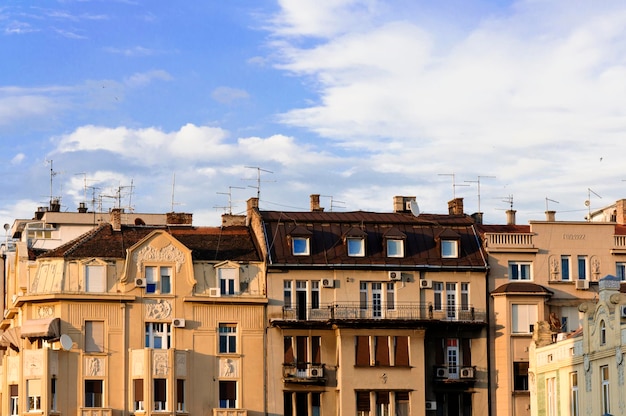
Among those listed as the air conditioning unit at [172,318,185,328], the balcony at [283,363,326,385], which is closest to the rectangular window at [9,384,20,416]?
the air conditioning unit at [172,318,185,328]

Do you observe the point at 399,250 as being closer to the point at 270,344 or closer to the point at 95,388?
the point at 270,344

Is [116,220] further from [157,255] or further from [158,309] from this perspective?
[158,309]

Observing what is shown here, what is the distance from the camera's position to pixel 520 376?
301 ft

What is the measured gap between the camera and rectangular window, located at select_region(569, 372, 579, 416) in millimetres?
76750

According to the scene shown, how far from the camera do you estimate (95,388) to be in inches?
3484

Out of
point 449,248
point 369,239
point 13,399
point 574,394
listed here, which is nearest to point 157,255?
point 13,399

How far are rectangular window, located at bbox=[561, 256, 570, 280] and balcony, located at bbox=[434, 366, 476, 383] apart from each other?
737 cm

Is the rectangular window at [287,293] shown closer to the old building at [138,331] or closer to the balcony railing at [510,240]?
the old building at [138,331]

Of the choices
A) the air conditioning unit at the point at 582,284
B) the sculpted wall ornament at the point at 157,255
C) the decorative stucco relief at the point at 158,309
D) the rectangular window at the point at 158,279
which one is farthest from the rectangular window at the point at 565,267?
the decorative stucco relief at the point at 158,309

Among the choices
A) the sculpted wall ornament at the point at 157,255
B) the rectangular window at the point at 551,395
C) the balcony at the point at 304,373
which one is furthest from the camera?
the sculpted wall ornament at the point at 157,255

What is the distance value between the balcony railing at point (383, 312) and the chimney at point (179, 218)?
10.7m

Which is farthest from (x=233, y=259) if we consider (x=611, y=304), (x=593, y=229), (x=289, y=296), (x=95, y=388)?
(x=611, y=304)

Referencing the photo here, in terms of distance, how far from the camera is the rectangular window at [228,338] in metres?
90.4

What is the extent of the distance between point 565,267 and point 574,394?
17.8m
